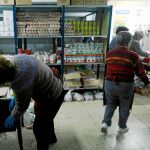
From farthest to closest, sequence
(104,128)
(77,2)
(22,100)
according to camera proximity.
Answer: (77,2) < (104,128) < (22,100)

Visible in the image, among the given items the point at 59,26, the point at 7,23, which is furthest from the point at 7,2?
the point at 59,26

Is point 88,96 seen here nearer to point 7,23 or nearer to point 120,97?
point 120,97

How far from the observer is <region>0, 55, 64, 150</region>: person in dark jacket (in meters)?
1.74

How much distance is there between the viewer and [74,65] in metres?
4.52

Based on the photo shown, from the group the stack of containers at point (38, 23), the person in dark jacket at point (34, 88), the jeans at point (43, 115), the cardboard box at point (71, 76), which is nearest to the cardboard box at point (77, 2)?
the stack of containers at point (38, 23)

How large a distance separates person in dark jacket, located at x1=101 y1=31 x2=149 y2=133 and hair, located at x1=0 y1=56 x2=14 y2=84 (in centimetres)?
141

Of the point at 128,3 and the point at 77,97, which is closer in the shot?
the point at 77,97

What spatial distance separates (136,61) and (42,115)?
4.21ft

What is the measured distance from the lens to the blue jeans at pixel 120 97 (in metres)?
2.73

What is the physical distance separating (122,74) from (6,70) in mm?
1514

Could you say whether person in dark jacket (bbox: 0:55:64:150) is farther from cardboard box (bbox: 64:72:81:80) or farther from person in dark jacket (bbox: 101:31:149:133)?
cardboard box (bbox: 64:72:81:80)

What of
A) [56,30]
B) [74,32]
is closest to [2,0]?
[56,30]

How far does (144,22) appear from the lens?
655cm

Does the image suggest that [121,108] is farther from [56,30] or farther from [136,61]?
[56,30]
